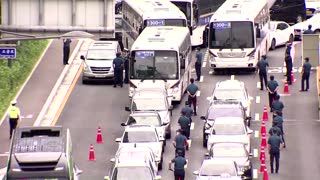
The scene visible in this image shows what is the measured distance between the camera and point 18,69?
199 ft

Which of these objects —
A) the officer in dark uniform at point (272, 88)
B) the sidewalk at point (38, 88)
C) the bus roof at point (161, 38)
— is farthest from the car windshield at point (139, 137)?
the bus roof at point (161, 38)

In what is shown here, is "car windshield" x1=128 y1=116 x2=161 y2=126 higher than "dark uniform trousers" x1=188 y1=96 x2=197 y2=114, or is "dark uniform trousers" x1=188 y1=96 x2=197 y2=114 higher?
"dark uniform trousers" x1=188 y1=96 x2=197 y2=114

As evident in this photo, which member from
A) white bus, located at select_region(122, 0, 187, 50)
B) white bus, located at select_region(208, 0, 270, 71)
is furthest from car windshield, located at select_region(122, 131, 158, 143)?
white bus, located at select_region(122, 0, 187, 50)

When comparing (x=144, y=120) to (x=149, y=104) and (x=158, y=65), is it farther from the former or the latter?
(x=158, y=65)

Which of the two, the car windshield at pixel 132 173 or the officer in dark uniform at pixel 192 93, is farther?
the officer in dark uniform at pixel 192 93

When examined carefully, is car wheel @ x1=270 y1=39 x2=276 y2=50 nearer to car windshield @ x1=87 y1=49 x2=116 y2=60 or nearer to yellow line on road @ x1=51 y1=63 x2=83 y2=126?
yellow line on road @ x1=51 y1=63 x2=83 y2=126

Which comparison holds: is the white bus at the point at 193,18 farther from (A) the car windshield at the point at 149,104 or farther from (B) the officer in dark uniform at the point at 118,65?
(A) the car windshield at the point at 149,104

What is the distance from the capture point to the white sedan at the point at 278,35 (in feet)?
225

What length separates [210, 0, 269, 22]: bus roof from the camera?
61969 mm

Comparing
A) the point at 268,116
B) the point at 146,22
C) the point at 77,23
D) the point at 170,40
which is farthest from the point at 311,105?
the point at 77,23

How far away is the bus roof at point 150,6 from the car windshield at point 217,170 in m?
21.9

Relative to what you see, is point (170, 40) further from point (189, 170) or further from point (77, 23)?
point (77, 23)

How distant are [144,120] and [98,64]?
11.0m

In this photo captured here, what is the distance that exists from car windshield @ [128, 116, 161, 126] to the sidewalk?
15.1 feet
